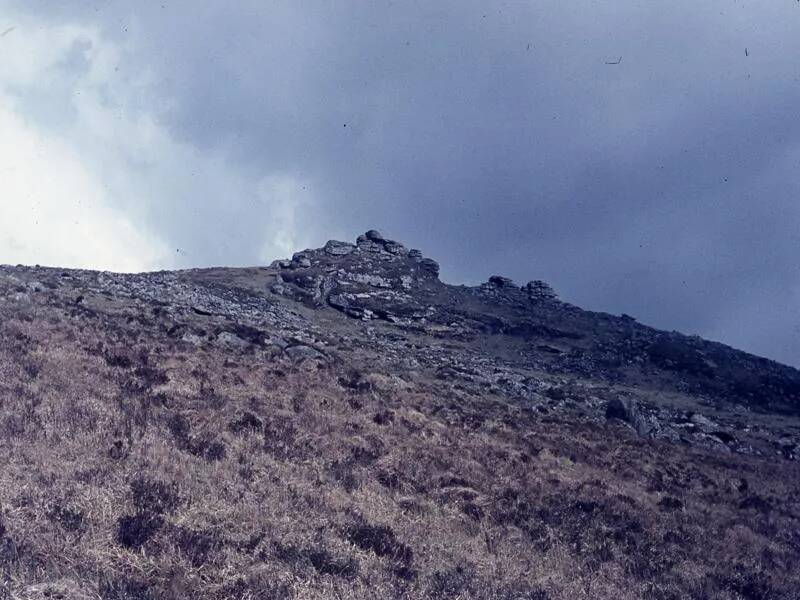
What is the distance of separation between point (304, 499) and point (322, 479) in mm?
1613

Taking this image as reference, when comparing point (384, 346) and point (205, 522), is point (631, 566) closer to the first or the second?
point (205, 522)

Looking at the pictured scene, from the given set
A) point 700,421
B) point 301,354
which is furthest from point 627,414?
point 301,354

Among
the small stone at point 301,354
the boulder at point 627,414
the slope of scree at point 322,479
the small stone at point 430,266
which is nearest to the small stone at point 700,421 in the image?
the slope of scree at point 322,479

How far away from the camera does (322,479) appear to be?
1148 centimetres

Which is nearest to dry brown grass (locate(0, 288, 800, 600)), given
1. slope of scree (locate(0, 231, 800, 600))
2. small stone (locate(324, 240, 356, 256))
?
slope of scree (locate(0, 231, 800, 600))

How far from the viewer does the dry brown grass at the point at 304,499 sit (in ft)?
22.3

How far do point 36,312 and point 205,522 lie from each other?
67.7ft

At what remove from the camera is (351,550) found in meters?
8.12

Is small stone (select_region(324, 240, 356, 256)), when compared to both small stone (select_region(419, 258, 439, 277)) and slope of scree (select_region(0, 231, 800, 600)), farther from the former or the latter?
slope of scree (select_region(0, 231, 800, 600))

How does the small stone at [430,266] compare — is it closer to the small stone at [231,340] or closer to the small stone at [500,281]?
the small stone at [500,281]

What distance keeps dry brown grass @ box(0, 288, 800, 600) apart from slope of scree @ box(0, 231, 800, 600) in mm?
50

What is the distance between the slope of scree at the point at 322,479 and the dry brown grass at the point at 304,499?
0.05m

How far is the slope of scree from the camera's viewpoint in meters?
7.00

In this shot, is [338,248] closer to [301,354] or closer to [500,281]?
[500,281]
